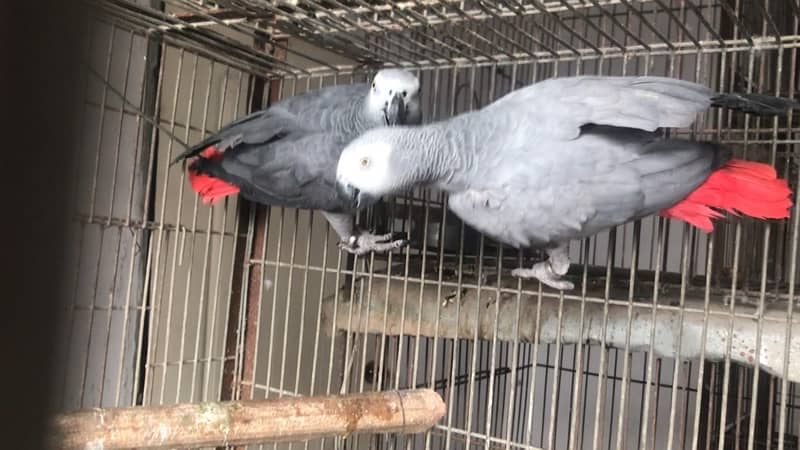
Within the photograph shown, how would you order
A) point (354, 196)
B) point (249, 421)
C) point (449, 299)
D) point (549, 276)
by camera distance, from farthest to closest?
1. point (449, 299)
2. point (549, 276)
3. point (354, 196)
4. point (249, 421)

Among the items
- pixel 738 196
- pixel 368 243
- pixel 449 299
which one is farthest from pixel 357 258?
pixel 738 196

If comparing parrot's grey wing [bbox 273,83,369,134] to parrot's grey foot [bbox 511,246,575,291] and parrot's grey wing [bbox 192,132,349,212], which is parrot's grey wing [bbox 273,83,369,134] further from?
parrot's grey foot [bbox 511,246,575,291]

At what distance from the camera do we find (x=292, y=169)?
1.50 m

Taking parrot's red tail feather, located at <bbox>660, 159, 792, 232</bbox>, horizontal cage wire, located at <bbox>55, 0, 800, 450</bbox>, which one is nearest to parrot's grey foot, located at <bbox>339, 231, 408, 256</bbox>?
horizontal cage wire, located at <bbox>55, 0, 800, 450</bbox>

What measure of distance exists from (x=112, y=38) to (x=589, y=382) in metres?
2.69

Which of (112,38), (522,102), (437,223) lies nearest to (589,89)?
(522,102)

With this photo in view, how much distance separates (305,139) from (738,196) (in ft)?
3.16

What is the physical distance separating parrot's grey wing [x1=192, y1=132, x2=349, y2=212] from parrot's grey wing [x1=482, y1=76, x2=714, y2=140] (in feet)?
1.58

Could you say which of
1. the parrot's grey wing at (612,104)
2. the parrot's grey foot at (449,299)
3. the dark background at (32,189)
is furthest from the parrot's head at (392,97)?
the dark background at (32,189)

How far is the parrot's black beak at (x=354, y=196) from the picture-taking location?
4.23ft

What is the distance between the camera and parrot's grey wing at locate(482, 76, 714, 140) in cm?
110

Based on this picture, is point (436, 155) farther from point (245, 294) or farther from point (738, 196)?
point (245, 294)

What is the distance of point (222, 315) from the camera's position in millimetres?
1999

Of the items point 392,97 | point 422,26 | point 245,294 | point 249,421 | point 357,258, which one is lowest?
point 249,421
